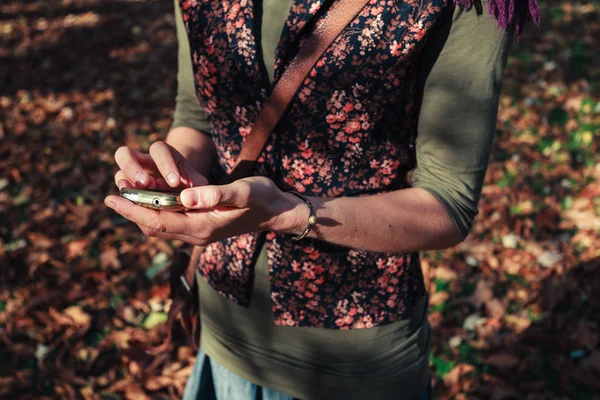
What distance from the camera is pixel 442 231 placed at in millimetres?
1389

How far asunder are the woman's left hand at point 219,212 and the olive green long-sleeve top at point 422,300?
30 cm

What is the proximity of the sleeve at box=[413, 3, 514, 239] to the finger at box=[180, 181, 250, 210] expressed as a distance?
0.50 meters

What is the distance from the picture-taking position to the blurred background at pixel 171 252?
344 cm

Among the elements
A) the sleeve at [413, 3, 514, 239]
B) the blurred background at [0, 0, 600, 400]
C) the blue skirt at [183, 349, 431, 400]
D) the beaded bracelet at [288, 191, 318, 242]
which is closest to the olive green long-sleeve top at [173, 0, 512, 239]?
the sleeve at [413, 3, 514, 239]

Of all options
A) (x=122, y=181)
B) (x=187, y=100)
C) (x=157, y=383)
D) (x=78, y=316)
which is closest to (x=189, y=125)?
(x=187, y=100)

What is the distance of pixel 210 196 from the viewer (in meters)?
1.07

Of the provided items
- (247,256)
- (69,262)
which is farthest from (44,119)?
(247,256)

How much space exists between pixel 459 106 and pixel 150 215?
70 cm

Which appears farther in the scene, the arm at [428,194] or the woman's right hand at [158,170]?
the woman's right hand at [158,170]

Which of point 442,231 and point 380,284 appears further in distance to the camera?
point 380,284

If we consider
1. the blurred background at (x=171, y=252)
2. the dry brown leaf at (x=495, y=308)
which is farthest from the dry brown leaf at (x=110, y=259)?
the dry brown leaf at (x=495, y=308)

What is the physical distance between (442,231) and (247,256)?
0.50m

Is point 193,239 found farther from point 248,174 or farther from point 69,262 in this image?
point 69,262

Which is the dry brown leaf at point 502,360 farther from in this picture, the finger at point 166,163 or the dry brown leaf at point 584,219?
the finger at point 166,163
